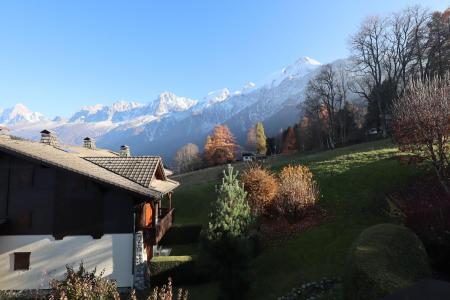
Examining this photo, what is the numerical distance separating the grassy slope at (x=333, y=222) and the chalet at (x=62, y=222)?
15.6 feet

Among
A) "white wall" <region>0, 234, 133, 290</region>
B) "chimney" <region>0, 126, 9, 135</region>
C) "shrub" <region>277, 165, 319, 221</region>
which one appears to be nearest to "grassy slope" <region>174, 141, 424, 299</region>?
"shrub" <region>277, 165, 319, 221</region>

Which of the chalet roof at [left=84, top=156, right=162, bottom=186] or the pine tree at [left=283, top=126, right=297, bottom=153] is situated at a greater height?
the pine tree at [left=283, top=126, right=297, bottom=153]

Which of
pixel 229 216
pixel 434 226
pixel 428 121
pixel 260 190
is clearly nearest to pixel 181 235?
pixel 260 190

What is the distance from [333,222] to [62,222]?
16.7m

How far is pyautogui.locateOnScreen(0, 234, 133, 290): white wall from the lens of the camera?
66.9 ft

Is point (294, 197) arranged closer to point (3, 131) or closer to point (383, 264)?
Result: point (383, 264)

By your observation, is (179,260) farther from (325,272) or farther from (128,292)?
(325,272)

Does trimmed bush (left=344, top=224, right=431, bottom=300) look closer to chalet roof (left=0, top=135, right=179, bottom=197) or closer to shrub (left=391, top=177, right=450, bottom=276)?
shrub (left=391, top=177, right=450, bottom=276)

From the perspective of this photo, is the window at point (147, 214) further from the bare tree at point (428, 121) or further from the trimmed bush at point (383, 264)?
the bare tree at point (428, 121)

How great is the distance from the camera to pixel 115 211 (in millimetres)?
20859

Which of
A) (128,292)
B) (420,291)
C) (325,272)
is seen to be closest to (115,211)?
(128,292)

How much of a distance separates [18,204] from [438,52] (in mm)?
50121

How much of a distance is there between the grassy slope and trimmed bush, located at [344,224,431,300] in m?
6.37

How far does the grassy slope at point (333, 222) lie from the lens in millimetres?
18625
